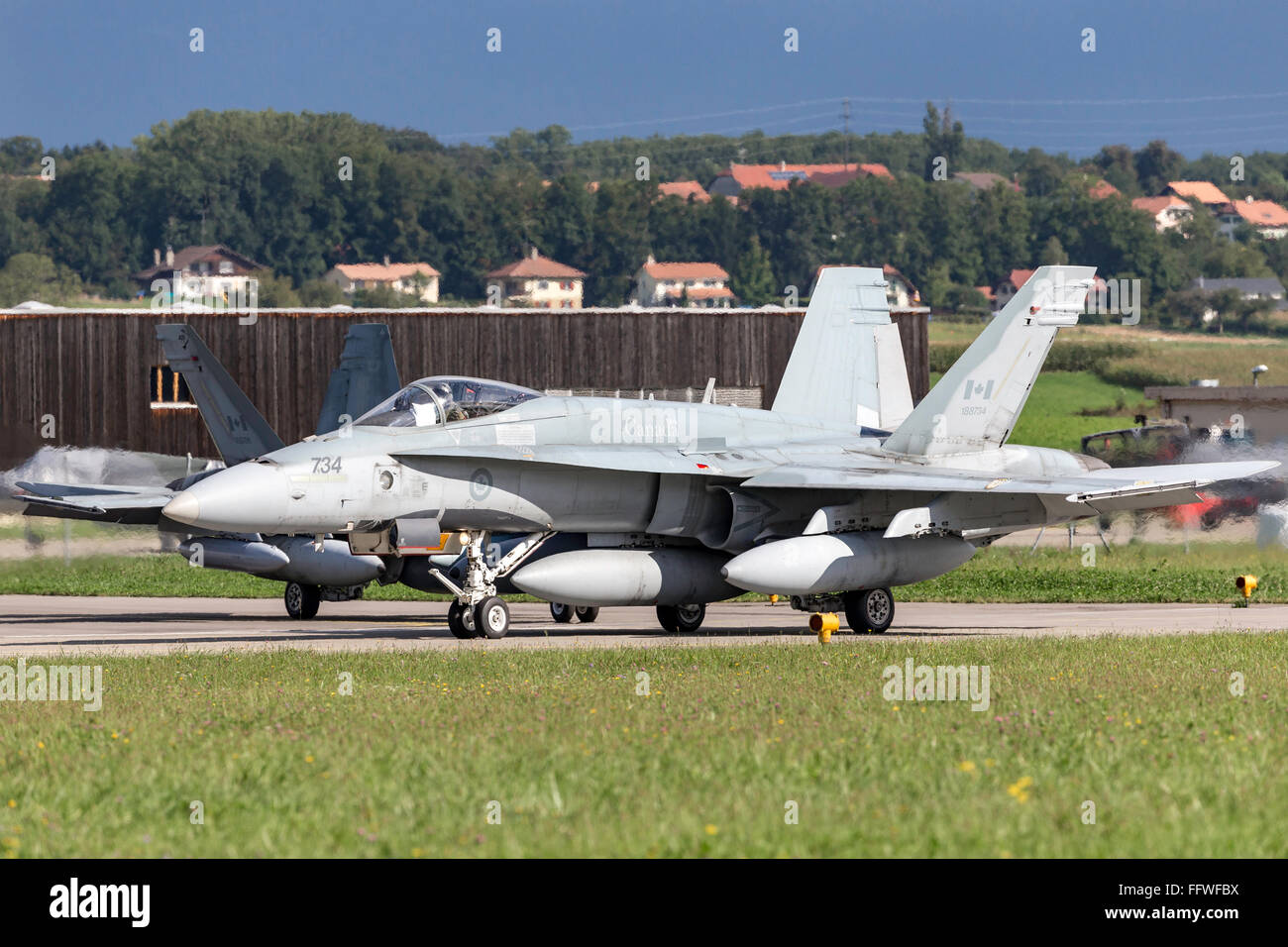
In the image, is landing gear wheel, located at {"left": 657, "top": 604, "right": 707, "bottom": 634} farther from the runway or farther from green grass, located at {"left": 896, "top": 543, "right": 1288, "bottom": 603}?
green grass, located at {"left": 896, "top": 543, "right": 1288, "bottom": 603}

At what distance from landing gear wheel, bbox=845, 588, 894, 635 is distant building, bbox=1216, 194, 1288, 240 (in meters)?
147

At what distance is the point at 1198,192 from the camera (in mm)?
174125

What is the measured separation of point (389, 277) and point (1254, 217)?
93.7 metres

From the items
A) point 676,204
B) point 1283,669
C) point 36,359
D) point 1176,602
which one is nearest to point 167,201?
point 676,204

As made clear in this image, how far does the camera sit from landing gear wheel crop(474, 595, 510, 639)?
18.4m

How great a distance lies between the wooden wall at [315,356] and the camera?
40906mm

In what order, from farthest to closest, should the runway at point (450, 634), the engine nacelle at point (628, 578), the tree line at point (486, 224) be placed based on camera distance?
the tree line at point (486, 224) → the runway at point (450, 634) → the engine nacelle at point (628, 578)

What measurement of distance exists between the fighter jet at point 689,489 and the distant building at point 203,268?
103616 mm

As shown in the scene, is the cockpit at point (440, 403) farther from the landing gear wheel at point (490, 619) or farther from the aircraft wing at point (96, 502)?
the aircraft wing at point (96, 502)

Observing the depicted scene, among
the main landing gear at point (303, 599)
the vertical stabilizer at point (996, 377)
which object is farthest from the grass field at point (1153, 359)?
the main landing gear at point (303, 599)

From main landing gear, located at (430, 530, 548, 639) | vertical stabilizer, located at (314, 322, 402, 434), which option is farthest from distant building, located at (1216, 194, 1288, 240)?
main landing gear, located at (430, 530, 548, 639)

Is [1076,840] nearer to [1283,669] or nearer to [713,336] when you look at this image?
[1283,669]
